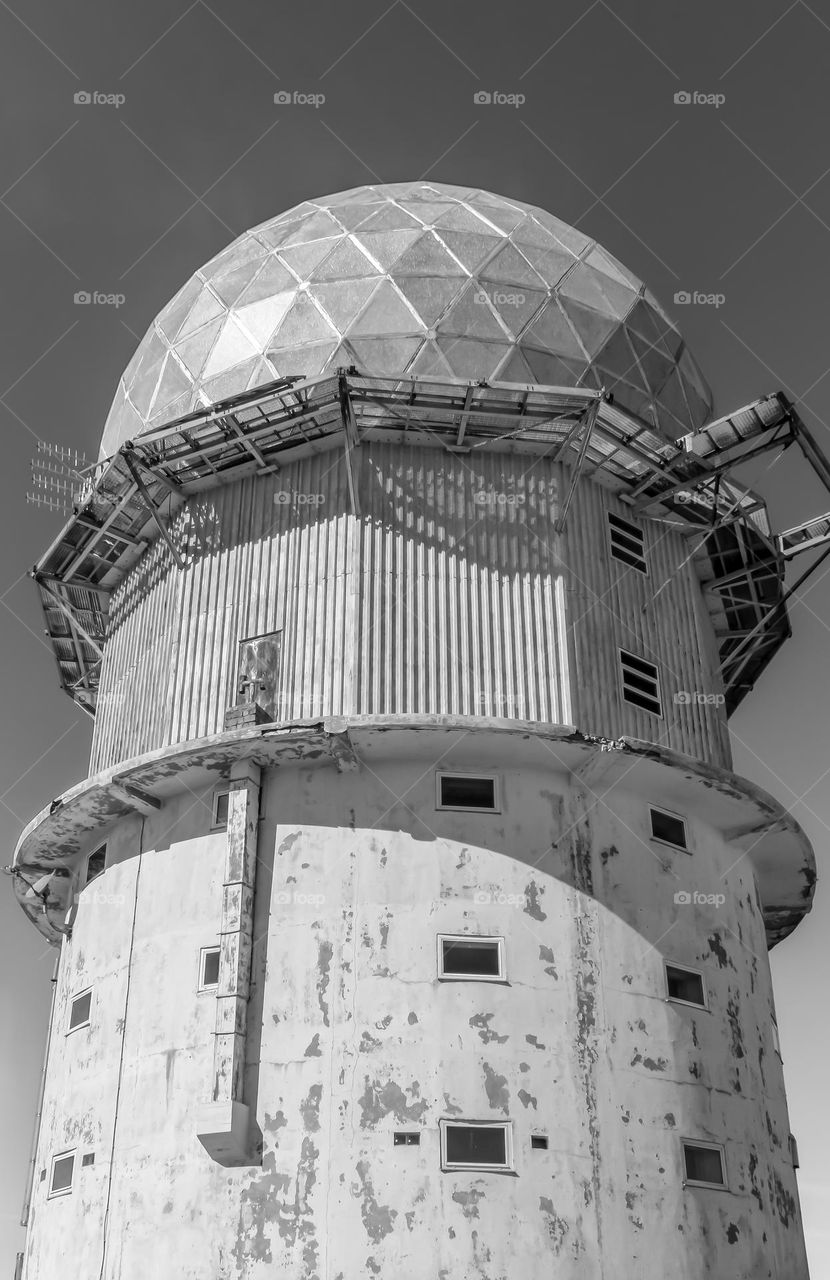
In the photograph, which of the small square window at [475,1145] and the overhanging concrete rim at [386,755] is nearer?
the small square window at [475,1145]

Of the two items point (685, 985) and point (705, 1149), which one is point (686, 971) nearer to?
point (685, 985)

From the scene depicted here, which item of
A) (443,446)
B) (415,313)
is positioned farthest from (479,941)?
(415,313)

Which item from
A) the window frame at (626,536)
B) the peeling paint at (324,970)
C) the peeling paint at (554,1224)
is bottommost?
the peeling paint at (554,1224)

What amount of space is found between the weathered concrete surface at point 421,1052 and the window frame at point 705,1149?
0.13 metres

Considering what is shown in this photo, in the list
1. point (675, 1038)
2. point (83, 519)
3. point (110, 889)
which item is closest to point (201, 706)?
point (110, 889)

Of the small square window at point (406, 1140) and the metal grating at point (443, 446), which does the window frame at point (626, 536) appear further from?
the small square window at point (406, 1140)

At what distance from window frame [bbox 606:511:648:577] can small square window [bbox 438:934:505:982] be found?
8324mm

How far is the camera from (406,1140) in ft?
62.4

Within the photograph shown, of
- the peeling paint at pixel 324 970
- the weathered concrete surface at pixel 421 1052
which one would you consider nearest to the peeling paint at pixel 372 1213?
the weathered concrete surface at pixel 421 1052

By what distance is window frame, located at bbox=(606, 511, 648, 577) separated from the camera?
25.5 metres

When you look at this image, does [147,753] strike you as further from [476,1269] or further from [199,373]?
[476,1269]

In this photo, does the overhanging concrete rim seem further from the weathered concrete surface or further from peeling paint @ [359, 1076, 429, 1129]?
peeling paint @ [359, 1076, 429, 1129]

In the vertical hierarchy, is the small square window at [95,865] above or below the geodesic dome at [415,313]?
below

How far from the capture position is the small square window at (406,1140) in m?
19.0
